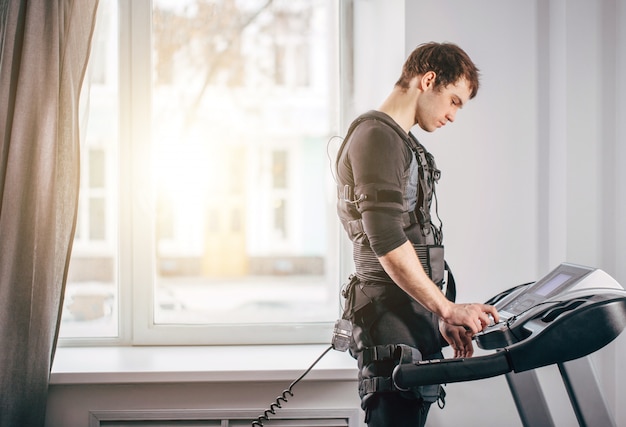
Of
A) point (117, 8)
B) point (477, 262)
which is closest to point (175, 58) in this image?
point (117, 8)

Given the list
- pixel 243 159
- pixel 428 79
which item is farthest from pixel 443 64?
pixel 243 159

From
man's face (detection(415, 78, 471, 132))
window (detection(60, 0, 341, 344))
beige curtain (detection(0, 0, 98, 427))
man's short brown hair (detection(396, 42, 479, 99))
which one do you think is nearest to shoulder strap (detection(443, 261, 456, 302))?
man's face (detection(415, 78, 471, 132))

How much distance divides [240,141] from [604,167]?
1.32m

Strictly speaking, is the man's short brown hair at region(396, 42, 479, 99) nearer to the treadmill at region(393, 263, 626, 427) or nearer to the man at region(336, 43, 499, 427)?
the man at region(336, 43, 499, 427)

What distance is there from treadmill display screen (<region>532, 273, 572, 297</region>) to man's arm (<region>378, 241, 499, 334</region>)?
0.14 m

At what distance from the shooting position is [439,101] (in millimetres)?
1464

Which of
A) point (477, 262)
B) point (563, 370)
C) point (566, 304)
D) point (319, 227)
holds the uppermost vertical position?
point (319, 227)

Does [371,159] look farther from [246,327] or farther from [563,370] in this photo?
[246,327]

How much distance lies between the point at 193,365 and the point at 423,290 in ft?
3.07

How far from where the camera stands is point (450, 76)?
1444 mm

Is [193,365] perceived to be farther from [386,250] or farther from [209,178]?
[386,250]

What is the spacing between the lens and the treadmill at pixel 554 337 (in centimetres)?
109

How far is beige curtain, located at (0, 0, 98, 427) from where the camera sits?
5.76 feet

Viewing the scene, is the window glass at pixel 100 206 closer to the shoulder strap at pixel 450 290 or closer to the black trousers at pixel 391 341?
the black trousers at pixel 391 341
